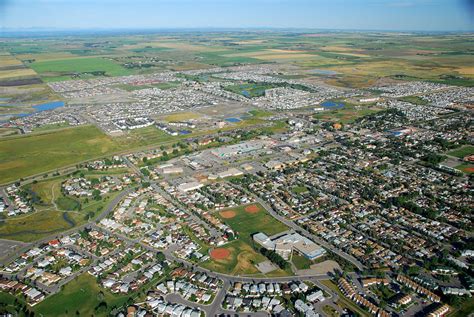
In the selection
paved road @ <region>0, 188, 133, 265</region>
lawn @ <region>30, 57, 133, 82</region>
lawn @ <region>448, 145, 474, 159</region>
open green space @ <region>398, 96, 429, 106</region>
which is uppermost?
lawn @ <region>30, 57, 133, 82</region>

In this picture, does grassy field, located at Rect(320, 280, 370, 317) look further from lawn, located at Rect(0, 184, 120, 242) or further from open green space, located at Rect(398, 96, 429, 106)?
open green space, located at Rect(398, 96, 429, 106)

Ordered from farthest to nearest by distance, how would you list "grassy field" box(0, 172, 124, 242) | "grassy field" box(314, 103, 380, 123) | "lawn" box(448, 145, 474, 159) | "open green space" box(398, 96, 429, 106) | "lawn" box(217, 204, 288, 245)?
1. "open green space" box(398, 96, 429, 106)
2. "grassy field" box(314, 103, 380, 123)
3. "lawn" box(448, 145, 474, 159)
4. "grassy field" box(0, 172, 124, 242)
5. "lawn" box(217, 204, 288, 245)

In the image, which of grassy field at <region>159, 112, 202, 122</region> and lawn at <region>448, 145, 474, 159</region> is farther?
grassy field at <region>159, 112, 202, 122</region>

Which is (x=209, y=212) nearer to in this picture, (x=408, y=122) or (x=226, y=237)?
(x=226, y=237)

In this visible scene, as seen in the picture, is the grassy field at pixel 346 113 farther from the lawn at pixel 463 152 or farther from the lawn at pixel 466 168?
the lawn at pixel 466 168

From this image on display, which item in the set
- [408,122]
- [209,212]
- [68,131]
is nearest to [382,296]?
[209,212]

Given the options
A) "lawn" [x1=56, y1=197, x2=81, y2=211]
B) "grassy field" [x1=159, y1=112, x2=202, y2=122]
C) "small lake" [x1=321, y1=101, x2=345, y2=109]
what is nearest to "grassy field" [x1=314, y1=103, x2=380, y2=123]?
"small lake" [x1=321, y1=101, x2=345, y2=109]

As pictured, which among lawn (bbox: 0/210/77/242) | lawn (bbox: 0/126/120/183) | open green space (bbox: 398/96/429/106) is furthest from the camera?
open green space (bbox: 398/96/429/106)

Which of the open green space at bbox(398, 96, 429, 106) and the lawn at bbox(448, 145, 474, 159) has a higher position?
the open green space at bbox(398, 96, 429, 106)
